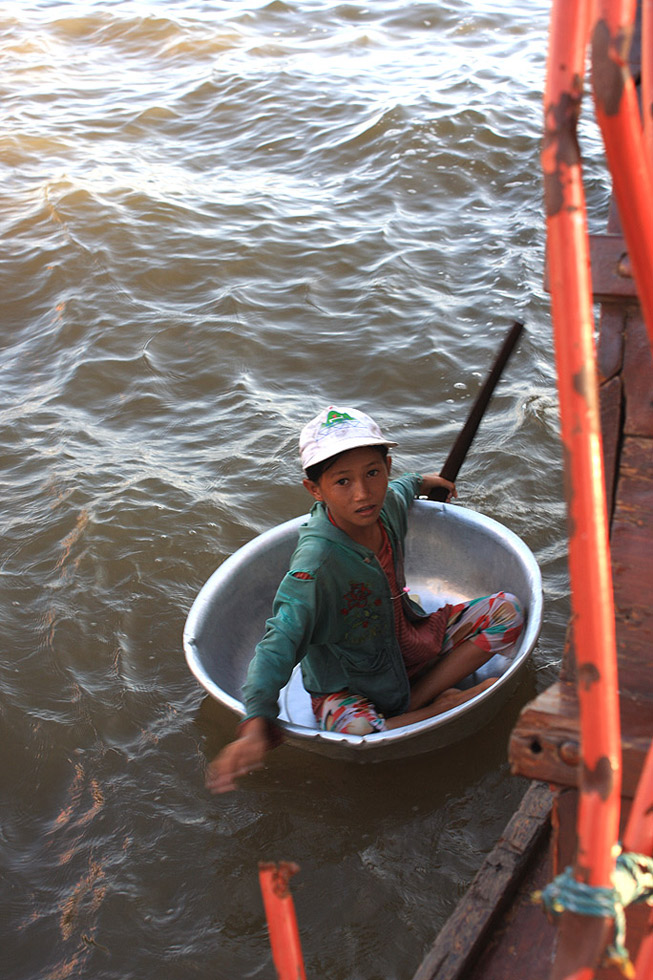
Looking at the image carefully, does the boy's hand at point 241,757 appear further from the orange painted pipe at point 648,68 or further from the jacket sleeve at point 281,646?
the orange painted pipe at point 648,68

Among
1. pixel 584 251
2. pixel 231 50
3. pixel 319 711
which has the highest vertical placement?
pixel 584 251

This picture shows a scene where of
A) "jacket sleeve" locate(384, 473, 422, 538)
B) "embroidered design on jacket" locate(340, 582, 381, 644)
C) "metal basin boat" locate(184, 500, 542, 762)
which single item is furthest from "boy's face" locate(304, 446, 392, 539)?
"metal basin boat" locate(184, 500, 542, 762)

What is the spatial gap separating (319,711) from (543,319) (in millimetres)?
3106

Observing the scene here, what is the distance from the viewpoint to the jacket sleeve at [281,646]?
2242 millimetres

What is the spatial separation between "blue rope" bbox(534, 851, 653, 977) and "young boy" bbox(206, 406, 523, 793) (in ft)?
4.34

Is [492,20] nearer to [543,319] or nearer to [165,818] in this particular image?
[543,319]

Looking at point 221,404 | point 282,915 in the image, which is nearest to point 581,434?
point 282,915

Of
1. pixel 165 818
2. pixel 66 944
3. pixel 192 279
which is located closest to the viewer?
pixel 66 944

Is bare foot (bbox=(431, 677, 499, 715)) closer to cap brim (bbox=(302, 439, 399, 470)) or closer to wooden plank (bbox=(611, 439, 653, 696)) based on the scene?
cap brim (bbox=(302, 439, 399, 470))

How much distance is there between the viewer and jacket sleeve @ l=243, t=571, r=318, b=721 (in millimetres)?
2242


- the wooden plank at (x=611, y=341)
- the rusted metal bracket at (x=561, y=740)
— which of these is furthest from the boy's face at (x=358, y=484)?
the rusted metal bracket at (x=561, y=740)

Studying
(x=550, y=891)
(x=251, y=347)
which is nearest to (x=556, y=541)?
(x=251, y=347)

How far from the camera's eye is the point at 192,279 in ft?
18.5

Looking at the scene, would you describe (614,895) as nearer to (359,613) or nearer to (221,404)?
(359,613)
